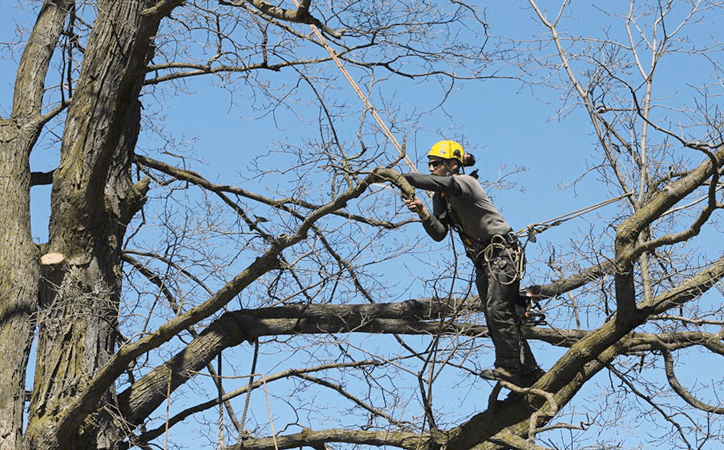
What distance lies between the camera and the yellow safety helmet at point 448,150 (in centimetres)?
756

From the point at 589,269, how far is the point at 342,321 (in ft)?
7.20

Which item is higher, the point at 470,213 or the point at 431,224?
the point at 470,213

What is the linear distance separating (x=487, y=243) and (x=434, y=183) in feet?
2.28

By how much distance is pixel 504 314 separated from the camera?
285 inches

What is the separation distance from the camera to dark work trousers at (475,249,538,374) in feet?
23.8

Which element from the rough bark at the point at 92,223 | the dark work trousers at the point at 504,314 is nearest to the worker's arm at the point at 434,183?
the dark work trousers at the point at 504,314

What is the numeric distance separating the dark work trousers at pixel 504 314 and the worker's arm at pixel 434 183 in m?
0.58

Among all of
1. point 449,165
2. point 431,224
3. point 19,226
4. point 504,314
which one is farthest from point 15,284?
point 504,314

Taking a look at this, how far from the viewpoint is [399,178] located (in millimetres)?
6902

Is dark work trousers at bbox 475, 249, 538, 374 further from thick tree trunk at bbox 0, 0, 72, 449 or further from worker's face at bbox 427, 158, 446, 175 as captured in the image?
thick tree trunk at bbox 0, 0, 72, 449

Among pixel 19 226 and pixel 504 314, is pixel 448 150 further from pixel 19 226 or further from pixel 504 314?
pixel 19 226

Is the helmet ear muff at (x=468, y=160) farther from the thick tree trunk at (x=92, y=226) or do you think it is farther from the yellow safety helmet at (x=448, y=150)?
the thick tree trunk at (x=92, y=226)

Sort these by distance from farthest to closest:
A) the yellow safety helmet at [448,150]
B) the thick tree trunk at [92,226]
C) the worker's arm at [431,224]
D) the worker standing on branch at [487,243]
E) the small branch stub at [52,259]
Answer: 1. the small branch stub at [52,259]
2. the thick tree trunk at [92,226]
3. the yellow safety helmet at [448,150]
4. the worker standing on branch at [487,243]
5. the worker's arm at [431,224]

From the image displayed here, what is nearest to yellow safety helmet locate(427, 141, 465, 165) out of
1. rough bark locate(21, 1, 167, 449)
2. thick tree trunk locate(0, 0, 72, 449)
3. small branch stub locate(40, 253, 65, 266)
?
rough bark locate(21, 1, 167, 449)
